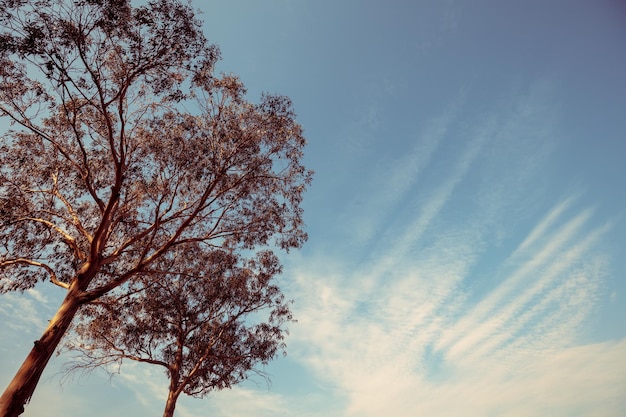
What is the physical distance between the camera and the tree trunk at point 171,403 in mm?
14336

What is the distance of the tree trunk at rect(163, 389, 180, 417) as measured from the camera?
47.0 feet

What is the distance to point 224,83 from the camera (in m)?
11.4

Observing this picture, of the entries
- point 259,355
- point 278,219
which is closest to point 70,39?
point 278,219

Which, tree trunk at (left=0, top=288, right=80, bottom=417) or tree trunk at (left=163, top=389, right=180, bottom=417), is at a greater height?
tree trunk at (left=163, top=389, right=180, bottom=417)

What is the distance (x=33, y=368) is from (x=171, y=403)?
8408 millimetres

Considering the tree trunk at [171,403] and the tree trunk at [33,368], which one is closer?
the tree trunk at [33,368]

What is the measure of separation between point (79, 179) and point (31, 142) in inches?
70.0

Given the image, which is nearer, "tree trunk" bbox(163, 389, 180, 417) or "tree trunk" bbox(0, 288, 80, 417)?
"tree trunk" bbox(0, 288, 80, 417)

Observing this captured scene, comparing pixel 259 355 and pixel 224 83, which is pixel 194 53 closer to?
pixel 224 83

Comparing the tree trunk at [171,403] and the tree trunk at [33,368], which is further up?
the tree trunk at [171,403]

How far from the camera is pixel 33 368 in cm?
755

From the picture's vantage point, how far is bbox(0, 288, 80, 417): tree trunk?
7.15m

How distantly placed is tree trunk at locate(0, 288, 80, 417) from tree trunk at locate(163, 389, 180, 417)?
7.81 metres

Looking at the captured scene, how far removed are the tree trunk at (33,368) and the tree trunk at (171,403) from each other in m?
Answer: 7.81
